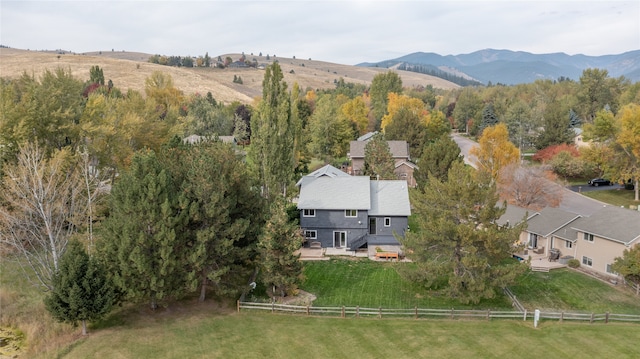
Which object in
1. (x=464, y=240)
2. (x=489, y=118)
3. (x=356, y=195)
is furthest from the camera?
(x=489, y=118)

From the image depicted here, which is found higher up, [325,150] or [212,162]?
[212,162]

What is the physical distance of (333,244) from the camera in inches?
1455

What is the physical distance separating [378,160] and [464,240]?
29.6 meters

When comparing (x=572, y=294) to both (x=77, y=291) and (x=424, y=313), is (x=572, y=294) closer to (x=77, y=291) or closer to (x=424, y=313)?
(x=424, y=313)

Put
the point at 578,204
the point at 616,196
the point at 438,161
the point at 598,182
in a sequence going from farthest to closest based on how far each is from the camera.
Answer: the point at 598,182 < the point at 616,196 < the point at 578,204 < the point at 438,161

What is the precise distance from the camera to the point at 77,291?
21.4 m

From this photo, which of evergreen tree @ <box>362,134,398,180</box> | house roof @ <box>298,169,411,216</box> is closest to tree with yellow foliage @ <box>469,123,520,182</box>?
evergreen tree @ <box>362,134,398,180</box>

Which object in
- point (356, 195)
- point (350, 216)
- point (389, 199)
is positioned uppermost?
point (356, 195)

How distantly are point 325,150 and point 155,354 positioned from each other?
185 feet

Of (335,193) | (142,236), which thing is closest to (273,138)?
(335,193)

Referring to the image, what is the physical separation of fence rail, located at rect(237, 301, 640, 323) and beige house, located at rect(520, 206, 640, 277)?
6884mm

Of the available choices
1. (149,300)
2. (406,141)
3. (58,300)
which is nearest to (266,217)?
Result: (149,300)

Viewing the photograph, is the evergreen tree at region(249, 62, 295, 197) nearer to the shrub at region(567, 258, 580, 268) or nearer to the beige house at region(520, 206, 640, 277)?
the beige house at region(520, 206, 640, 277)

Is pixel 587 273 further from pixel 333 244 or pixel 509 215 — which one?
pixel 333 244
